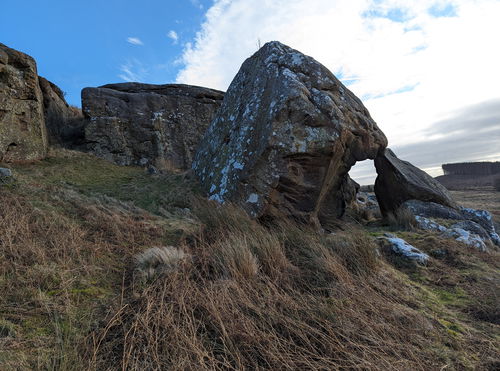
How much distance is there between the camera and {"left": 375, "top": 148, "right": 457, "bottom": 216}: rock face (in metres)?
7.66

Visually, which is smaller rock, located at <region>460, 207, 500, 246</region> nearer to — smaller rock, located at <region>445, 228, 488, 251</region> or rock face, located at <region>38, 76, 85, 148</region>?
smaller rock, located at <region>445, 228, 488, 251</region>

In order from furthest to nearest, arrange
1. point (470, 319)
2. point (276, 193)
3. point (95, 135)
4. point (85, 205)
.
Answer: point (95, 135) → point (276, 193) → point (85, 205) → point (470, 319)

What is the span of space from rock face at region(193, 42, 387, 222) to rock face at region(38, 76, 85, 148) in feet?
19.5

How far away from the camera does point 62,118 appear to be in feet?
35.0

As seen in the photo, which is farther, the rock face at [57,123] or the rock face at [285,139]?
the rock face at [57,123]

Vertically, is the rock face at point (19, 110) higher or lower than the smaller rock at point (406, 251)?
higher

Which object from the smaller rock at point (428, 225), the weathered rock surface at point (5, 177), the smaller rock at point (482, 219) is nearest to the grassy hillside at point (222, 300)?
the weathered rock surface at point (5, 177)

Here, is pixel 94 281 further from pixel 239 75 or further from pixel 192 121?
pixel 192 121

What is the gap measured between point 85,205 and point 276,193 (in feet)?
10.1

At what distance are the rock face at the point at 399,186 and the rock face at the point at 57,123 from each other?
360 inches

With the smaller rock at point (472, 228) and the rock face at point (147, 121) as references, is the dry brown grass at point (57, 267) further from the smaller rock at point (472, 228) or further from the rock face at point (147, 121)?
the smaller rock at point (472, 228)

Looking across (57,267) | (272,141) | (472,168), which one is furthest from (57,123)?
(472,168)

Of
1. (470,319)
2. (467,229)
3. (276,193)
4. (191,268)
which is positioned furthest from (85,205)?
(467,229)

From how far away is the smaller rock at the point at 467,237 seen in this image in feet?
18.4
